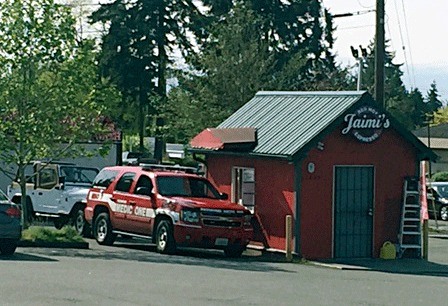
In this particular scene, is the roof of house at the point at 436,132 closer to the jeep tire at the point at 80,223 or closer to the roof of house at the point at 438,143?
the roof of house at the point at 438,143

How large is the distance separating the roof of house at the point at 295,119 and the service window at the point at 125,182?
90.8 inches

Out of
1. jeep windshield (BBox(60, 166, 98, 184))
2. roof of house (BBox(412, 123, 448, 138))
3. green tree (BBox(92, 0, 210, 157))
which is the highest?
green tree (BBox(92, 0, 210, 157))

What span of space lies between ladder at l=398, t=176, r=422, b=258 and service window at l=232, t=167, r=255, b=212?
3646 millimetres

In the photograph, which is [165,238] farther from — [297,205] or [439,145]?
[439,145]

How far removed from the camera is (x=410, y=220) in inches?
1049

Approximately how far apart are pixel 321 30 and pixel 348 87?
226 inches

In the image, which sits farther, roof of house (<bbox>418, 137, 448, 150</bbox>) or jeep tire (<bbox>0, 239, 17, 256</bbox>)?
roof of house (<bbox>418, 137, 448, 150</bbox>)

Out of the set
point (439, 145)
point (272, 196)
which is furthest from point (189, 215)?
point (439, 145)

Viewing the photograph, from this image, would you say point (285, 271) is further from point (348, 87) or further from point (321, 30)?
Answer: point (321, 30)

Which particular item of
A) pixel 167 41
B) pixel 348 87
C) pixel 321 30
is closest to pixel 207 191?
pixel 167 41

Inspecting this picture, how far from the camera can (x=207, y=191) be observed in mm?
25891

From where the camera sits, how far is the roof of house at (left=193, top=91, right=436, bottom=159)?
25438 millimetres

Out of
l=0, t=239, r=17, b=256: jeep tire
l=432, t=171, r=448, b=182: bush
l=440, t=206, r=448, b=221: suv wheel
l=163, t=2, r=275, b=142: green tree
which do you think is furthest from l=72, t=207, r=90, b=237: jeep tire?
l=432, t=171, r=448, b=182: bush

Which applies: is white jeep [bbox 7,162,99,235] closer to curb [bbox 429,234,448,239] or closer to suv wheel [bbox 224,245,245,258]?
suv wheel [bbox 224,245,245,258]
